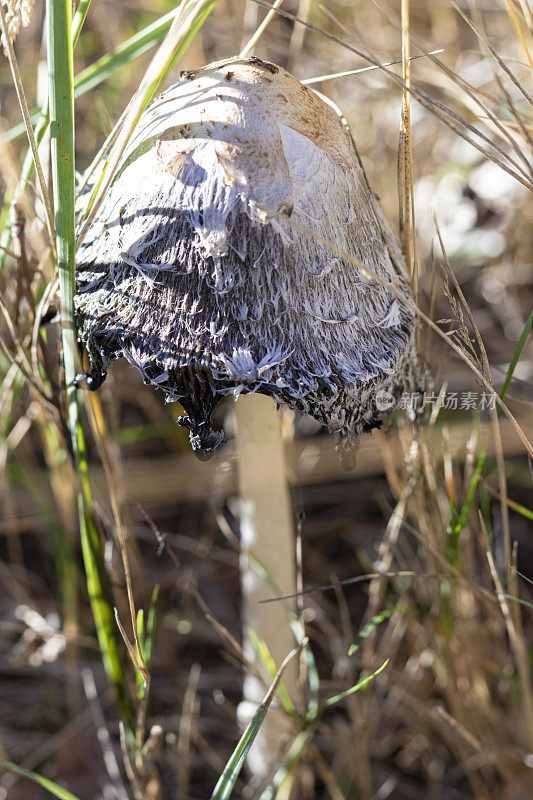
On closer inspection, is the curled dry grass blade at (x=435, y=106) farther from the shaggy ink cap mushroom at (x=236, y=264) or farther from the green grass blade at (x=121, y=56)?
the green grass blade at (x=121, y=56)

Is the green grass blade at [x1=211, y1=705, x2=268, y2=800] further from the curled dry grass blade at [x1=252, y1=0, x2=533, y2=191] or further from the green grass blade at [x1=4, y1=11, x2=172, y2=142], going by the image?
the green grass blade at [x1=4, y1=11, x2=172, y2=142]

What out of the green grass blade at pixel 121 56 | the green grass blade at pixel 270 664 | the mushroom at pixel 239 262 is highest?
the green grass blade at pixel 121 56

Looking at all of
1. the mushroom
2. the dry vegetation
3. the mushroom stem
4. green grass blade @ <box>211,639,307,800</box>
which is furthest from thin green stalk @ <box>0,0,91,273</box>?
green grass blade @ <box>211,639,307,800</box>

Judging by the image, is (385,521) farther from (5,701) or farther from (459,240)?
(5,701)

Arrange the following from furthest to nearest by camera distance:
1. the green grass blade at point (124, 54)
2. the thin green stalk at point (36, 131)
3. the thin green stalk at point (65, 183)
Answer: the green grass blade at point (124, 54)
the thin green stalk at point (36, 131)
the thin green stalk at point (65, 183)

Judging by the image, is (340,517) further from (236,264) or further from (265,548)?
(236,264)

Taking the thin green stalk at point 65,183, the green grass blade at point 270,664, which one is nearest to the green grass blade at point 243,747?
the green grass blade at point 270,664

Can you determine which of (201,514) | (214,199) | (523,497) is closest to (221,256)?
(214,199)
